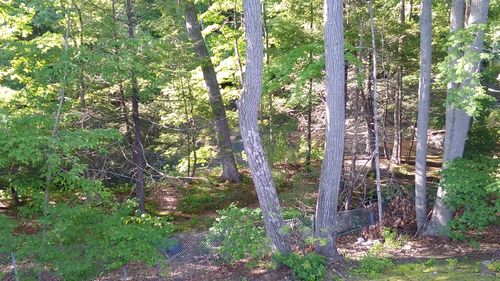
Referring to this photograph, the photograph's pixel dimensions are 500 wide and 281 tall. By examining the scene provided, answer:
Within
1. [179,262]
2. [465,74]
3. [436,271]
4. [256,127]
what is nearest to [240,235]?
[256,127]

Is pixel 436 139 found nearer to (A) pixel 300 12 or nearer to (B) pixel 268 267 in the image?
(A) pixel 300 12

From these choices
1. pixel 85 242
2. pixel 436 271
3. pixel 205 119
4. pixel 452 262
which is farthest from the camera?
pixel 205 119

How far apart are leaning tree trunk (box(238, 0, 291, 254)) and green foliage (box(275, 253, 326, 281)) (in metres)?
0.24

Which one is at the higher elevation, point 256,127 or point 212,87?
point 212,87

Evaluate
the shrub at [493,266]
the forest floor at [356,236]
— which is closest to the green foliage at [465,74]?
the shrub at [493,266]

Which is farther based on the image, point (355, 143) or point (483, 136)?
point (483, 136)

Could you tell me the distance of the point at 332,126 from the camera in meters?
8.83

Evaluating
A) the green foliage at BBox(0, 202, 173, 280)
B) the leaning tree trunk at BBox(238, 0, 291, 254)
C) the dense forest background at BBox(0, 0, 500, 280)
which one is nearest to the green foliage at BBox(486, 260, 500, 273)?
the dense forest background at BBox(0, 0, 500, 280)

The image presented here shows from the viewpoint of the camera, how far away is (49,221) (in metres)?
7.69

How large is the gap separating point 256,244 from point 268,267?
840 mm

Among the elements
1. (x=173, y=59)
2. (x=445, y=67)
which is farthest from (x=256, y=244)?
(x=173, y=59)

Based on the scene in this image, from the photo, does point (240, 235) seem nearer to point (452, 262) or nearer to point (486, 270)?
point (452, 262)

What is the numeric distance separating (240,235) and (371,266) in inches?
111

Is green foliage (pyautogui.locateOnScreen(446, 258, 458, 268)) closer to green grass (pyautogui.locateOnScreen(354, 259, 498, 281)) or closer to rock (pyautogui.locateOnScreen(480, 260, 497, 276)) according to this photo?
green grass (pyautogui.locateOnScreen(354, 259, 498, 281))
